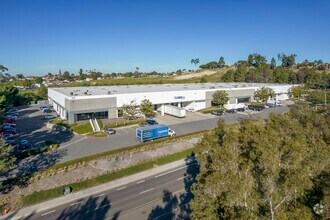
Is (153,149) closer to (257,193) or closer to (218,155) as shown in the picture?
(218,155)

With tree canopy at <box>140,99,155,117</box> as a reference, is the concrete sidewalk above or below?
below

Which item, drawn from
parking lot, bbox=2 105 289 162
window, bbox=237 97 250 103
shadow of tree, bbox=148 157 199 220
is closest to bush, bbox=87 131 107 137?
parking lot, bbox=2 105 289 162

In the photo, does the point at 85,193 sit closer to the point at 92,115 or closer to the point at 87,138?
the point at 87,138

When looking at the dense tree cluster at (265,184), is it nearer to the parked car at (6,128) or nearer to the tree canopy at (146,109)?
the tree canopy at (146,109)

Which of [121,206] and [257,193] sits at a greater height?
[257,193]

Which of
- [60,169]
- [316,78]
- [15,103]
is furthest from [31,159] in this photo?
[316,78]

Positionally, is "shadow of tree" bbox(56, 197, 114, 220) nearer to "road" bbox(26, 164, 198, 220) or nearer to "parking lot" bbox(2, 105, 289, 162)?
"road" bbox(26, 164, 198, 220)

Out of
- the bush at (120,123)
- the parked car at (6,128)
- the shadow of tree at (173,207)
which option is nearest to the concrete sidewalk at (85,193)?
the shadow of tree at (173,207)
